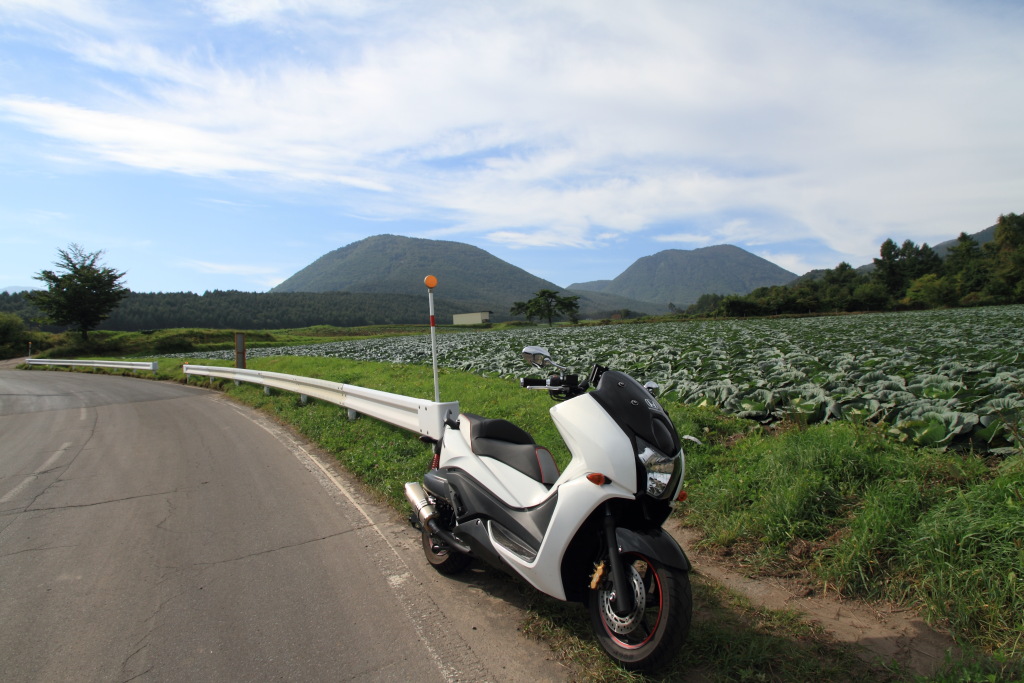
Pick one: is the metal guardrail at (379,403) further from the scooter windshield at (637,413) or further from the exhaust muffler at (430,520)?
the scooter windshield at (637,413)

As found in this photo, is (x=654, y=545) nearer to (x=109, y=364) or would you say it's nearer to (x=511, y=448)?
(x=511, y=448)

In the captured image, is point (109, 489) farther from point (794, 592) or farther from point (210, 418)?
point (794, 592)

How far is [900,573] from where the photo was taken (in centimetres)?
317

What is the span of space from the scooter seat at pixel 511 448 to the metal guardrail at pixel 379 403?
1.17m

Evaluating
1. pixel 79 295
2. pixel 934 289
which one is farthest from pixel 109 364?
pixel 934 289

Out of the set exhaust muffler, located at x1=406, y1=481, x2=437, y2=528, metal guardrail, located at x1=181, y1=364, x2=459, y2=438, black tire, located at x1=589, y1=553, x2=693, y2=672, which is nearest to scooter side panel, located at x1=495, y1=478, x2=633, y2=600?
black tire, located at x1=589, y1=553, x2=693, y2=672

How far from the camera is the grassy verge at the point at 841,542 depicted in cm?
263

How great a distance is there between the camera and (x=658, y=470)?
259 cm

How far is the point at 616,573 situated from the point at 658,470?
1.66 ft

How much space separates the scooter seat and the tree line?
5618 cm

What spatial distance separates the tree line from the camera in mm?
47562

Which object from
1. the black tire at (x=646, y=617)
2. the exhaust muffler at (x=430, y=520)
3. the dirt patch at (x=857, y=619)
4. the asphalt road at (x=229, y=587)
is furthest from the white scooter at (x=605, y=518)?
the dirt patch at (x=857, y=619)

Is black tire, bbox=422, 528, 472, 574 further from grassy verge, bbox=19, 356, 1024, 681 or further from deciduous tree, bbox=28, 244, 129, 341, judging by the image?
deciduous tree, bbox=28, 244, 129, 341

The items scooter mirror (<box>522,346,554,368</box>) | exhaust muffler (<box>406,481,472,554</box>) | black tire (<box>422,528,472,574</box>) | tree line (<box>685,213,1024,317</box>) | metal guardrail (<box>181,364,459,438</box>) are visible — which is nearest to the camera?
scooter mirror (<box>522,346,554,368</box>)
